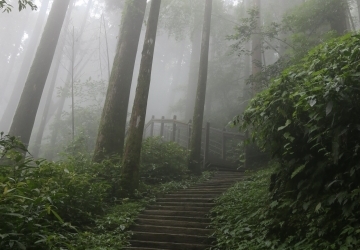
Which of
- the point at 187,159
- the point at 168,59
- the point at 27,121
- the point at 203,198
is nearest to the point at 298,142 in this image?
the point at 203,198

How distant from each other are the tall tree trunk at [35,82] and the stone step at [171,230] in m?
6.44

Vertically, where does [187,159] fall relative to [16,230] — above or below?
above

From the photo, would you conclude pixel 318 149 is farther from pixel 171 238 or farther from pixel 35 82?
pixel 35 82

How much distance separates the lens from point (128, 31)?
11.0 meters

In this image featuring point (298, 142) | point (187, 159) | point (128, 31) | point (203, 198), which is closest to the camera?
point (298, 142)

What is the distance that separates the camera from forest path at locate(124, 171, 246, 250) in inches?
212

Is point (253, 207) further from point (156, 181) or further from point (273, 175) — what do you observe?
point (156, 181)

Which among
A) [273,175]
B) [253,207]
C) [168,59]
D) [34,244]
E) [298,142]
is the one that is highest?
[168,59]

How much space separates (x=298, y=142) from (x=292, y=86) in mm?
955

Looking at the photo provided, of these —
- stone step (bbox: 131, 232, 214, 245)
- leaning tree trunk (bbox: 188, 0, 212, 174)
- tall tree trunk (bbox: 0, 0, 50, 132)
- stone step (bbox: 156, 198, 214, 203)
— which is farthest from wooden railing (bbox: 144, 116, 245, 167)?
tall tree trunk (bbox: 0, 0, 50, 132)

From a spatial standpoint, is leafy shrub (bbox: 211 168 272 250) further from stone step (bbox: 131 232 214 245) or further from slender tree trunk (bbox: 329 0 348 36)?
slender tree trunk (bbox: 329 0 348 36)

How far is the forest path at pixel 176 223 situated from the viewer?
538cm

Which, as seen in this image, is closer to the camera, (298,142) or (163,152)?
(298,142)

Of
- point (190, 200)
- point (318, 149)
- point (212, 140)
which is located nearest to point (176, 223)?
point (190, 200)
